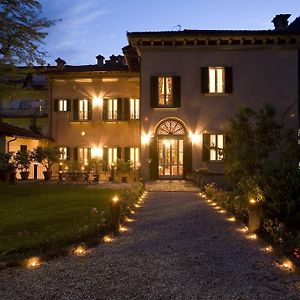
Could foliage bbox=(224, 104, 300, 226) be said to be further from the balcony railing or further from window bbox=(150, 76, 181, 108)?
the balcony railing

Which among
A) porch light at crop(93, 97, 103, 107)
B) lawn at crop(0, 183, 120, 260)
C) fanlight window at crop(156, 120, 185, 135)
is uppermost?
porch light at crop(93, 97, 103, 107)

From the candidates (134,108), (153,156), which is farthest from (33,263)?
(134,108)

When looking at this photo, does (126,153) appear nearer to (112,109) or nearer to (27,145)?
(112,109)

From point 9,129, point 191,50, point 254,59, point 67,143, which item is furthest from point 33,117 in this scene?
point 254,59

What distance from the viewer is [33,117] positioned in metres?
27.8

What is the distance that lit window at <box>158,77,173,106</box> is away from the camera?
19.9 meters

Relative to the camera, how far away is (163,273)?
5.31 metres

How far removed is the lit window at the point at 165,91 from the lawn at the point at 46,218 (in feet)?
21.8

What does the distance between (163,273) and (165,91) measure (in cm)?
1549

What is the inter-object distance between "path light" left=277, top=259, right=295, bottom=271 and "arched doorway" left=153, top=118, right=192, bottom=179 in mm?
14168

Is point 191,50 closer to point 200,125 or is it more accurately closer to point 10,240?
point 200,125

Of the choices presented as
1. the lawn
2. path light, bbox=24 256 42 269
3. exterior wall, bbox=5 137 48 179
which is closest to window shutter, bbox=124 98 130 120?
exterior wall, bbox=5 137 48 179

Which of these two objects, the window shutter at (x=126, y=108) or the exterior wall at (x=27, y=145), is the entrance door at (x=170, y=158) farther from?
the exterior wall at (x=27, y=145)

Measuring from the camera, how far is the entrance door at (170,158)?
800 inches
